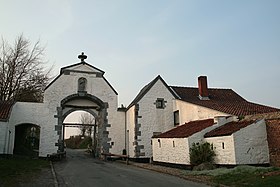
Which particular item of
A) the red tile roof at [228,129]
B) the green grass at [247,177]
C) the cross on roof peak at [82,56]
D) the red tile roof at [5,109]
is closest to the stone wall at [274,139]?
the red tile roof at [228,129]

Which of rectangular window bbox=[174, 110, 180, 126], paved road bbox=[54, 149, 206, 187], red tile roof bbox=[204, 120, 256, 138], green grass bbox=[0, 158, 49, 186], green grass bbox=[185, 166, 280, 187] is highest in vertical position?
rectangular window bbox=[174, 110, 180, 126]

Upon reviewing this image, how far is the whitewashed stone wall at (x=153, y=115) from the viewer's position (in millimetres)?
26672

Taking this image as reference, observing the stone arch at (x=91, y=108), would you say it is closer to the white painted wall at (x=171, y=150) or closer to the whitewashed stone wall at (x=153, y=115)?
→ the whitewashed stone wall at (x=153, y=115)

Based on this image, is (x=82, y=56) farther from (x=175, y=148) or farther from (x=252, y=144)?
(x=252, y=144)

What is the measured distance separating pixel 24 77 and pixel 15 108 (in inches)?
201

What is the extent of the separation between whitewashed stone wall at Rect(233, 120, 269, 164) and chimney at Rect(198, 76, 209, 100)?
11.9 metres

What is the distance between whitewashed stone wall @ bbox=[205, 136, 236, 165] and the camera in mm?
15991

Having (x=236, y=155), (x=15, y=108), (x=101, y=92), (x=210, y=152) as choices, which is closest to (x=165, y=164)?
(x=210, y=152)

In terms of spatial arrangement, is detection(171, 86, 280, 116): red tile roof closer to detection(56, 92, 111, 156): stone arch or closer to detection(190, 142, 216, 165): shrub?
detection(190, 142, 216, 165): shrub

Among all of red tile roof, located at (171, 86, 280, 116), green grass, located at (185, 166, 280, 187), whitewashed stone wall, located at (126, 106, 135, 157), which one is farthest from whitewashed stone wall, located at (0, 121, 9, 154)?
green grass, located at (185, 166, 280, 187)

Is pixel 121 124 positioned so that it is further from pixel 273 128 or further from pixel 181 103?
pixel 273 128

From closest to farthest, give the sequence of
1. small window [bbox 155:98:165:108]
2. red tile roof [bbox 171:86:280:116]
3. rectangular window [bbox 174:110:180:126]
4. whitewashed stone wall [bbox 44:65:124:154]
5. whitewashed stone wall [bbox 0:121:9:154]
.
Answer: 1. whitewashed stone wall [bbox 0:121:9:154]
2. red tile roof [bbox 171:86:280:116]
3. whitewashed stone wall [bbox 44:65:124:154]
4. rectangular window [bbox 174:110:180:126]
5. small window [bbox 155:98:165:108]

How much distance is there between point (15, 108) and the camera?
2483 centimetres

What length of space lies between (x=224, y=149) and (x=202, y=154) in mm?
1422
